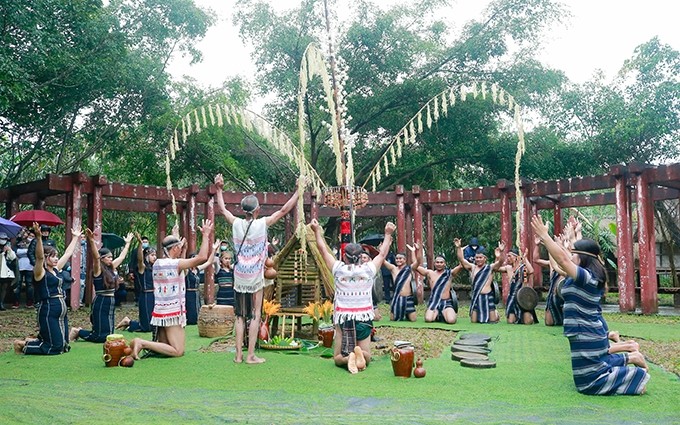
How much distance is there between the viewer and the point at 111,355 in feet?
20.7

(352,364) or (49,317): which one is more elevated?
(49,317)

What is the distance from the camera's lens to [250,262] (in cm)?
676

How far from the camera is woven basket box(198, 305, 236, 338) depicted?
9.01m

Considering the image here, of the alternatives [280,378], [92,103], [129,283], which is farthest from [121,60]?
[280,378]

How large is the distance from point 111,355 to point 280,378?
1.88 meters

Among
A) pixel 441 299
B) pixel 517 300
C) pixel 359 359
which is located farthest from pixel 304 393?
pixel 517 300

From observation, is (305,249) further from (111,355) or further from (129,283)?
(129,283)

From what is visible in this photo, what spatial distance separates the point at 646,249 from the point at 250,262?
8895mm

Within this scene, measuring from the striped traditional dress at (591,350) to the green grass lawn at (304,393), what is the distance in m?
0.11

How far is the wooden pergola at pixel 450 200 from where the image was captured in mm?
12234

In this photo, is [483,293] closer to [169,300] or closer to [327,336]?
[327,336]

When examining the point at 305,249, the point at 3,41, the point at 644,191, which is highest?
the point at 3,41

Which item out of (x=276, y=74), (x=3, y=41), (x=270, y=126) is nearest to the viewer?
(x=270, y=126)

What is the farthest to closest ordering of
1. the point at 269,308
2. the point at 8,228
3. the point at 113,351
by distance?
1. the point at 8,228
2. the point at 269,308
3. the point at 113,351
